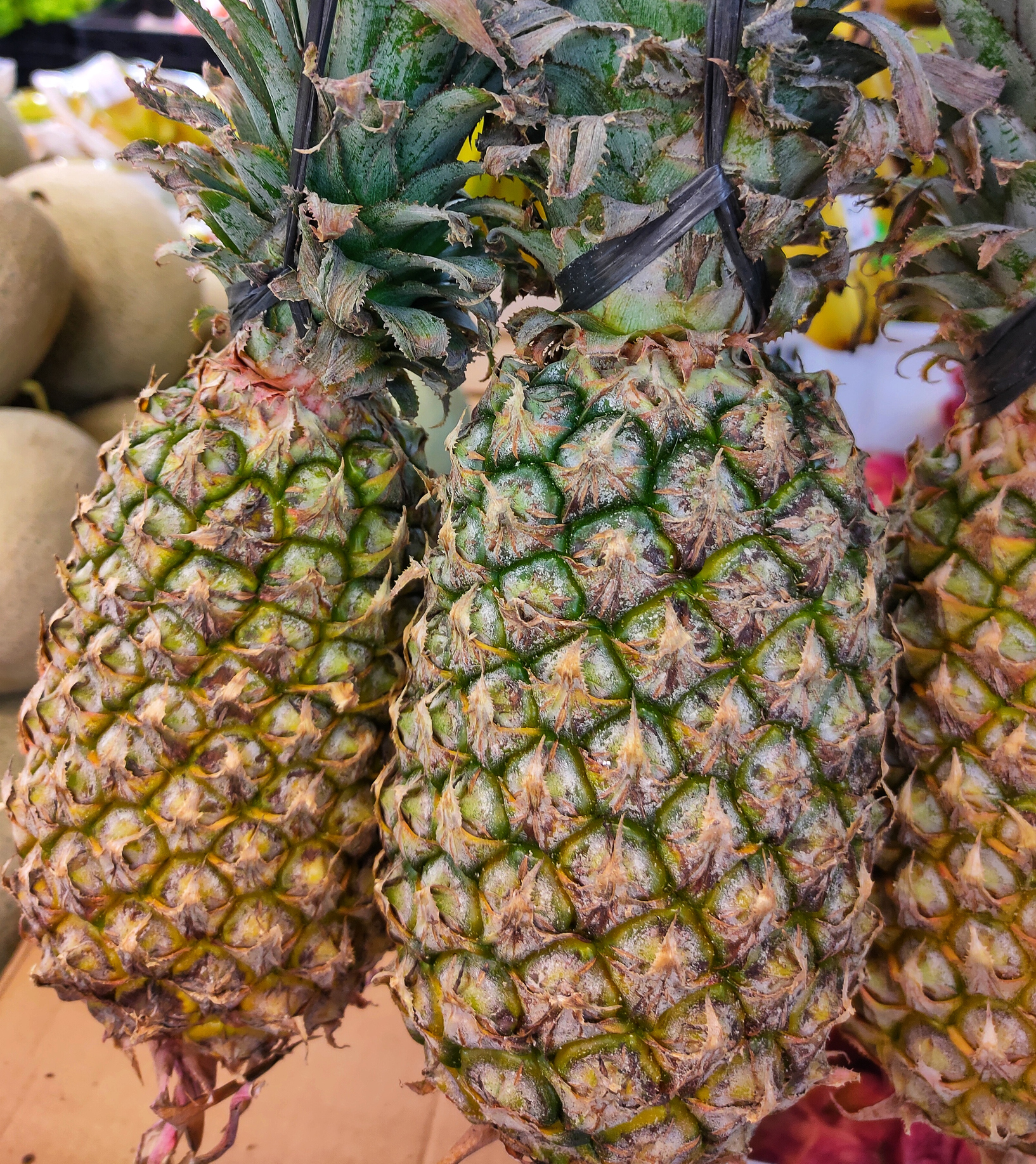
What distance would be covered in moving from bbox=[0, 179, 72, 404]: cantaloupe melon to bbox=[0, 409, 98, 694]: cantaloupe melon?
169 mm

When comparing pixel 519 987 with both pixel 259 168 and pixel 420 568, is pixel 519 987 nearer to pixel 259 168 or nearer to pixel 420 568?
pixel 420 568

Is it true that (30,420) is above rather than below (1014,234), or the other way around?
below

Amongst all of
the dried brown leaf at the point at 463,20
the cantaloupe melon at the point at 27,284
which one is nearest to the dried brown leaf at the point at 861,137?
the dried brown leaf at the point at 463,20

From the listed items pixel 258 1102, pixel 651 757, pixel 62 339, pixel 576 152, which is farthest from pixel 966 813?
pixel 62 339

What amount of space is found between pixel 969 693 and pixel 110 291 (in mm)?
2138

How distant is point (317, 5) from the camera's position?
93cm

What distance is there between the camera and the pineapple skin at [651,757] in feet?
2.78

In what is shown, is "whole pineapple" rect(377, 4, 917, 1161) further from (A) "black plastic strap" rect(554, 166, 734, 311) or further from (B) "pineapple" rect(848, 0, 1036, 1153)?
(B) "pineapple" rect(848, 0, 1036, 1153)

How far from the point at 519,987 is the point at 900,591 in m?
0.75

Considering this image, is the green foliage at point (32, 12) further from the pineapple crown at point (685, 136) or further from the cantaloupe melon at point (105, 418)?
the pineapple crown at point (685, 136)

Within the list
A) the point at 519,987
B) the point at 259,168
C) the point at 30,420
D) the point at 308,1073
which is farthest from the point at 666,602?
the point at 30,420

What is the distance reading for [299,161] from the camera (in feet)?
3.23

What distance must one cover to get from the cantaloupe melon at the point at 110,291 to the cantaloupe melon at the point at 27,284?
0.08 m

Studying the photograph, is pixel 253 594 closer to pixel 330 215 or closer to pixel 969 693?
pixel 330 215
